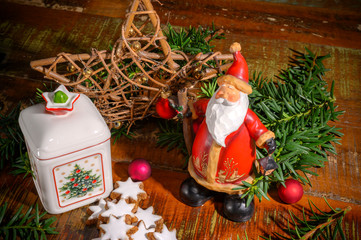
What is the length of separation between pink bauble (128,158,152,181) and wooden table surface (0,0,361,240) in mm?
37

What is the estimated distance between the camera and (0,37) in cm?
130

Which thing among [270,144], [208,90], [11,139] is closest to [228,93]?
[270,144]

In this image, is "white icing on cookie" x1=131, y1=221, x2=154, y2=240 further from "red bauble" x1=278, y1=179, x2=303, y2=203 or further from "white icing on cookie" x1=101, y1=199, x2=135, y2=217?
"red bauble" x1=278, y1=179, x2=303, y2=203

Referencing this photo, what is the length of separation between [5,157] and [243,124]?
58 centimetres

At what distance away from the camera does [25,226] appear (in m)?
0.86

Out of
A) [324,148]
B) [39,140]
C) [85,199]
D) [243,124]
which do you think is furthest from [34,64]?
[324,148]

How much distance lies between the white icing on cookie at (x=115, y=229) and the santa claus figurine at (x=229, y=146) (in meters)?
0.16

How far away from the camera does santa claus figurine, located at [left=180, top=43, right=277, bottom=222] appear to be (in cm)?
74

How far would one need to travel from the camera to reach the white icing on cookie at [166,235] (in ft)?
2.80

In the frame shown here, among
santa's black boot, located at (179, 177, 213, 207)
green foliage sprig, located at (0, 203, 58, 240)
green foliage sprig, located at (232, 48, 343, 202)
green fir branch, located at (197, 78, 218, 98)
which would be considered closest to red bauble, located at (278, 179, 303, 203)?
green foliage sprig, located at (232, 48, 343, 202)

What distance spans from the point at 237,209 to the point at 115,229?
0.26 metres

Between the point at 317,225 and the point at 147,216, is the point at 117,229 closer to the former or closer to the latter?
the point at 147,216

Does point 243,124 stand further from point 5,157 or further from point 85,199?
point 5,157

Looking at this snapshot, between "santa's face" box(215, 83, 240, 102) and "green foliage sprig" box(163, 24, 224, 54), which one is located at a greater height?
"santa's face" box(215, 83, 240, 102)
